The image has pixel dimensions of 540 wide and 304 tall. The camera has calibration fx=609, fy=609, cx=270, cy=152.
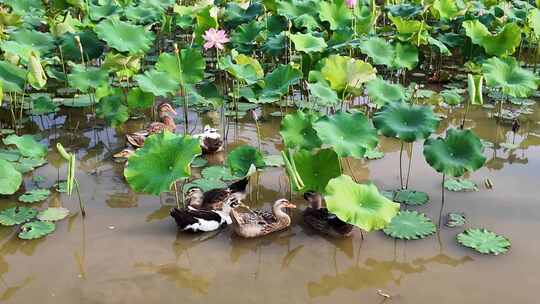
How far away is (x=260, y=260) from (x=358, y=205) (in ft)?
2.22

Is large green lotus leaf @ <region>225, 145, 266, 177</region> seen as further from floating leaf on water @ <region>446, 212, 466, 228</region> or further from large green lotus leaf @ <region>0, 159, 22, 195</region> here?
large green lotus leaf @ <region>0, 159, 22, 195</region>

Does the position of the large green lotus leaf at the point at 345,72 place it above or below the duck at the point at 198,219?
above

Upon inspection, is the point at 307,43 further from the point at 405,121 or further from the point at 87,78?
the point at 87,78

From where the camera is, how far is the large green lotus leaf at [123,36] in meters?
5.71

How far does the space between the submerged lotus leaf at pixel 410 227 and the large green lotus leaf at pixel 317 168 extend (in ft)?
1.60

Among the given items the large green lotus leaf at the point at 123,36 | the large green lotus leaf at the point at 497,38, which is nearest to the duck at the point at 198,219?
the large green lotus leaf at the point at 123,36

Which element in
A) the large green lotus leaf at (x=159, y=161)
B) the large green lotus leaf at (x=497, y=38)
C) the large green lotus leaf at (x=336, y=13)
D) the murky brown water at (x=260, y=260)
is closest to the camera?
the murky brown water at (x=260, y=260)

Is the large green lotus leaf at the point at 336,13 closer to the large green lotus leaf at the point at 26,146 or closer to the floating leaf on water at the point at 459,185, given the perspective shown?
the floating leaf on water at the point at 459,185

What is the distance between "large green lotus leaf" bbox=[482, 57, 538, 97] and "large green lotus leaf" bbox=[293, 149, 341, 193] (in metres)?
2.00

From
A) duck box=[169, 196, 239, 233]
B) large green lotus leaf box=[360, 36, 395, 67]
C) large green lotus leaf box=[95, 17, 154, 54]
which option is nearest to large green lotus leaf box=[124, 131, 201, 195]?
duck box=[169, 196, 239, 233]

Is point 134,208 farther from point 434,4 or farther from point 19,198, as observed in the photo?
point 434,4

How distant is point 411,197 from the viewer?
432cm

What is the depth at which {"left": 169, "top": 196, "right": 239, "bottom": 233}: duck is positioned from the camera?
3.87 m

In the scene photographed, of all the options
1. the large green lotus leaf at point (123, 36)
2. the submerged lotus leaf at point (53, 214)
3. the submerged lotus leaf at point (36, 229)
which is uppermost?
the large green lotus leaf at point (123, 36)
